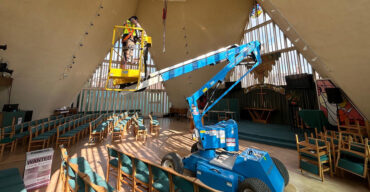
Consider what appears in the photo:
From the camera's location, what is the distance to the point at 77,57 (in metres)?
5.17

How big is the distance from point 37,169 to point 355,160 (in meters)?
5.76

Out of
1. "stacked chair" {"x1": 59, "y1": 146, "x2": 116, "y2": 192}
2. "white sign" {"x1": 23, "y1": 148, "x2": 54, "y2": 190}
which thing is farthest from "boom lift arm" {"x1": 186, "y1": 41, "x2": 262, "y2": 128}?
"white sign" {"x1": 23, "y1": 148, "x2": 54, "y2": 190}

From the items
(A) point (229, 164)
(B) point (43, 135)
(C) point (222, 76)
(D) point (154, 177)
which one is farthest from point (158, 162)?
(B) point (43, 135)

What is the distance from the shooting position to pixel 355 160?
2.51 meters

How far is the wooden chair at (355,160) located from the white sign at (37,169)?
529 cm

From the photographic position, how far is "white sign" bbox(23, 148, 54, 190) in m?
2.00

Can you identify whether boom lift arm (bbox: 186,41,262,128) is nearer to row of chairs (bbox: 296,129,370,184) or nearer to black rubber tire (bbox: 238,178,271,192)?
black rubber tire (bbox: 238,178,271,192)

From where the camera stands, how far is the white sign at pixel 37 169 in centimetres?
200

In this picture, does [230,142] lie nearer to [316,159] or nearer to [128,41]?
[316,159]

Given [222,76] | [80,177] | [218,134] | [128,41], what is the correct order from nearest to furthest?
[80,177], [218,134], [128,41], [222,76]

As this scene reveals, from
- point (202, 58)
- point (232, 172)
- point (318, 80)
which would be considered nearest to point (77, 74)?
point (202, 58)

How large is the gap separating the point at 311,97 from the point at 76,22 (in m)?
10.8

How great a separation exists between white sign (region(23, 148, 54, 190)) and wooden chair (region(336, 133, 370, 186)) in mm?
5286

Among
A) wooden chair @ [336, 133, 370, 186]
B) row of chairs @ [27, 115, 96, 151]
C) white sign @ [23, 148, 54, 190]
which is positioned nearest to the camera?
white sign @ [23, 148, 54, 190]
